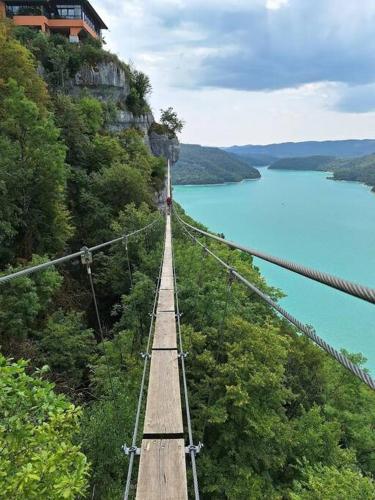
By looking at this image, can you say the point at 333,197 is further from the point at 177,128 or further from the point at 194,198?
the point at 177,128

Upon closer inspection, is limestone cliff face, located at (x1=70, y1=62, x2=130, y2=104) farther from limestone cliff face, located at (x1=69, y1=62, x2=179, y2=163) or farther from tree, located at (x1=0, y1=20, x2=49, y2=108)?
tree, located at (x1=0, y1=20, x2=49, y2=108)

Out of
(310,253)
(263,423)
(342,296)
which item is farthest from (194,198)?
(263,423)

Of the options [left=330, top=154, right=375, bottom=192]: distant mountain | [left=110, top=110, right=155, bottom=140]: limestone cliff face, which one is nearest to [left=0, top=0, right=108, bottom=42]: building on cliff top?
[left=110, top=110, right=155, bottom=140]: limestone cliff face

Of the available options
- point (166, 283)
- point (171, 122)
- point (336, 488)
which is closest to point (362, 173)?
point (171, 122)

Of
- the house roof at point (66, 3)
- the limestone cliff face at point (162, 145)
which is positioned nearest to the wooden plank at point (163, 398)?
the house roof at point (66, 3)

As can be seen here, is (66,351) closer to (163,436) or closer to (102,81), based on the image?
(163,436)

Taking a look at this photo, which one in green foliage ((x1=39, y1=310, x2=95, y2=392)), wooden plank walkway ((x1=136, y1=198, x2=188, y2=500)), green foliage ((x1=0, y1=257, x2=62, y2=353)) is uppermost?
wooden plank walkway ((x1=136, y1=198, x2=188, y2=500))
